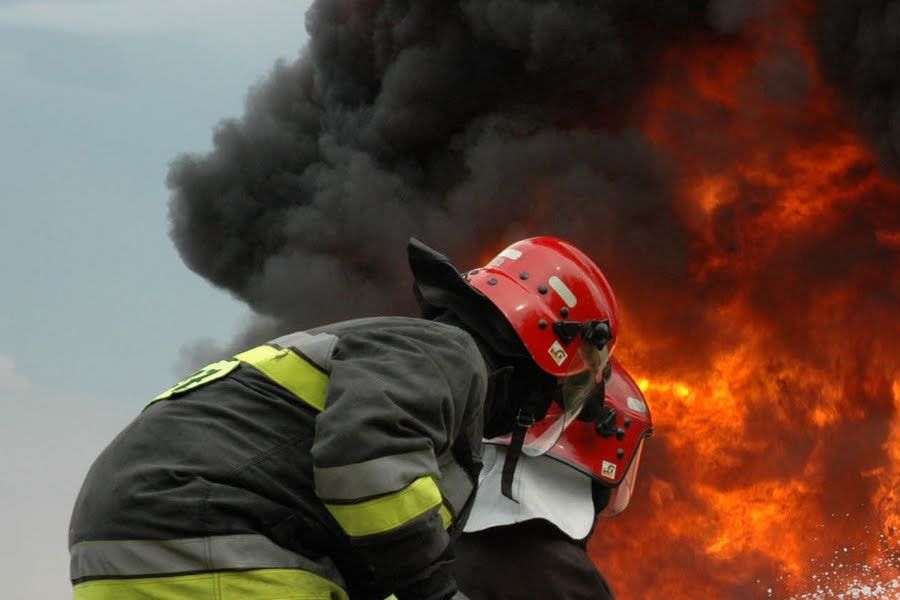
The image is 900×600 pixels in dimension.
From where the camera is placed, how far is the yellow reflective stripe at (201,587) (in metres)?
3.11

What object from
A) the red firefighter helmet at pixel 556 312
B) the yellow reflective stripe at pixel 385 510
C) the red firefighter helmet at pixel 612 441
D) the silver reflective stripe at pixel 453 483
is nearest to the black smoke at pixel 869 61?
the red firefighter helmet at pixel 612 441

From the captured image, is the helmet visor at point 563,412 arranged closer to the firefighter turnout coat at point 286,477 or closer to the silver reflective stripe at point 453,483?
the silver reflective stripe at point 453,483

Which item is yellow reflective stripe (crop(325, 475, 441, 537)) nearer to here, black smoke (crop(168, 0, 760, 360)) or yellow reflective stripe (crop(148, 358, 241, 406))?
yellow reflective stripe (crop(148, 358, 241, 406))

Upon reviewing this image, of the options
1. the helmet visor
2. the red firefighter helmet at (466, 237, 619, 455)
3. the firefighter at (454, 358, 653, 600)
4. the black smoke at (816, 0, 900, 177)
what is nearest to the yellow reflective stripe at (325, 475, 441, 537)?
the red firefighter helmet at (466, 237, 619, 455)

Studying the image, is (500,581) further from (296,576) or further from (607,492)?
Answer: (296,576)

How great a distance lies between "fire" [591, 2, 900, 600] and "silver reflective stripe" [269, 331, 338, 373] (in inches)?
315

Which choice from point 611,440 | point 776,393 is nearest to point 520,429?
point 611,440

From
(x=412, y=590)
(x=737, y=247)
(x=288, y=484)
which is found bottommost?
(x=737, y=247)

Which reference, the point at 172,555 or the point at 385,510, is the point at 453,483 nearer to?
the point at 385,510

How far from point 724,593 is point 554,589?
6691 mm

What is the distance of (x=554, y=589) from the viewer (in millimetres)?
4734

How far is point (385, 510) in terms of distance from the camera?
3.08 m

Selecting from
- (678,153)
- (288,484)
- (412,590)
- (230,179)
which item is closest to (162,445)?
(288,484)

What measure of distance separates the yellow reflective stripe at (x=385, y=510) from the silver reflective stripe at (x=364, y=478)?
0.03 m
